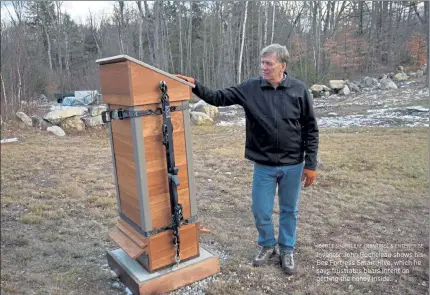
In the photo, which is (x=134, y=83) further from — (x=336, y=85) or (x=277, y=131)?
(x=336, y=85)

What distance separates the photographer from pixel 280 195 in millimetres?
2938

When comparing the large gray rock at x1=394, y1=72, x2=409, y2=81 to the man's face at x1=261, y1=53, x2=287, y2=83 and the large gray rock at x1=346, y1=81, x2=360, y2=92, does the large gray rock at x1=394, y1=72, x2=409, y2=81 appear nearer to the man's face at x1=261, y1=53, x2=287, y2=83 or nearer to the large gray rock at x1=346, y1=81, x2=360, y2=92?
the large gray rock at x1=346, y1=81, x2=360, y2=92

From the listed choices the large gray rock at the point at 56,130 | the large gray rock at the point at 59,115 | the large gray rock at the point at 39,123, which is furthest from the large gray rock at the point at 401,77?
the large gray rock at the point at 39,123

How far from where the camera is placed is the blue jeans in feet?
9.27

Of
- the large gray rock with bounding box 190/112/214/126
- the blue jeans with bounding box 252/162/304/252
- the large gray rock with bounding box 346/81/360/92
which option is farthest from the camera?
the large gray rock with bounding box 346/81/360/92

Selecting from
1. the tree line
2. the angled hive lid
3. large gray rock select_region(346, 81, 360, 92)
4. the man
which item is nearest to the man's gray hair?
the man

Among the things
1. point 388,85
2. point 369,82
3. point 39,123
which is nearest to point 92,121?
point 39,123

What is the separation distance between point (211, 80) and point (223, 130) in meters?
11.6

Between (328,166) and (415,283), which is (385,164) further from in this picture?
(415,283)

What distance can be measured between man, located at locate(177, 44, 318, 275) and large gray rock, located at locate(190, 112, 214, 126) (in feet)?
26.4

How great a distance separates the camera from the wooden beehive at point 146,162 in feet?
7.54

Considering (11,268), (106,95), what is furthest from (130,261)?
(106,95)

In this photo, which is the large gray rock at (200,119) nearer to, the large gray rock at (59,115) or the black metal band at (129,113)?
the large gray rock at (59,115)

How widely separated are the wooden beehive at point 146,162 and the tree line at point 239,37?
1385 cm
